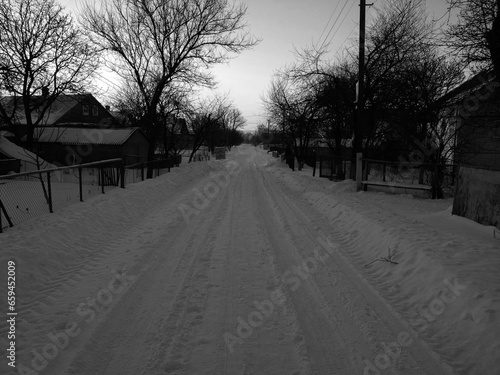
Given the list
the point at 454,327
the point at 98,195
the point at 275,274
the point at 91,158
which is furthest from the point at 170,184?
the point at 91,158

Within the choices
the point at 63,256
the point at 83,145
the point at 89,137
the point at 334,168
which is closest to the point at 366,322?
the point at 63,256

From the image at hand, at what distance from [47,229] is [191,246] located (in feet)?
9.03

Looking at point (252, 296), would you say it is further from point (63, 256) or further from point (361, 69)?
point (361, 69)

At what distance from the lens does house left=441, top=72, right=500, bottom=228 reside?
22.9ft

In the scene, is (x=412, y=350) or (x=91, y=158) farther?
(x=91, y=158)

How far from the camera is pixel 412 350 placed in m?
3.32

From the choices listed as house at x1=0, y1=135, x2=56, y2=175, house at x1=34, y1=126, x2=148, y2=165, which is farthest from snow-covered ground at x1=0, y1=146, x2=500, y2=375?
house at x1=34, y1=126, x2=148, y2=165

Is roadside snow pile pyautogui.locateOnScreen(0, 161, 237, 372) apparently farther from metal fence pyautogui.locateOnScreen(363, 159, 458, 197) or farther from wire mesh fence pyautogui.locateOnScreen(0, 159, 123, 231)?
metal fence pyautogui.locateOnScreen(363, 159, 458, 197)

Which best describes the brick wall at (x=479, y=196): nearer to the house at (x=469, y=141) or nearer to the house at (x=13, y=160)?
the house at (x=469, y=141)

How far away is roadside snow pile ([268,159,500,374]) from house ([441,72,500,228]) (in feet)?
1.14

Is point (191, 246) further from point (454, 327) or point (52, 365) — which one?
point (454, 327)

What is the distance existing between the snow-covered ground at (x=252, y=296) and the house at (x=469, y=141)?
421 mm

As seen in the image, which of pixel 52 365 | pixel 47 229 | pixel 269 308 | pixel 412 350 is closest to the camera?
pixel 52 365

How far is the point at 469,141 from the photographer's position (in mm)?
14016
